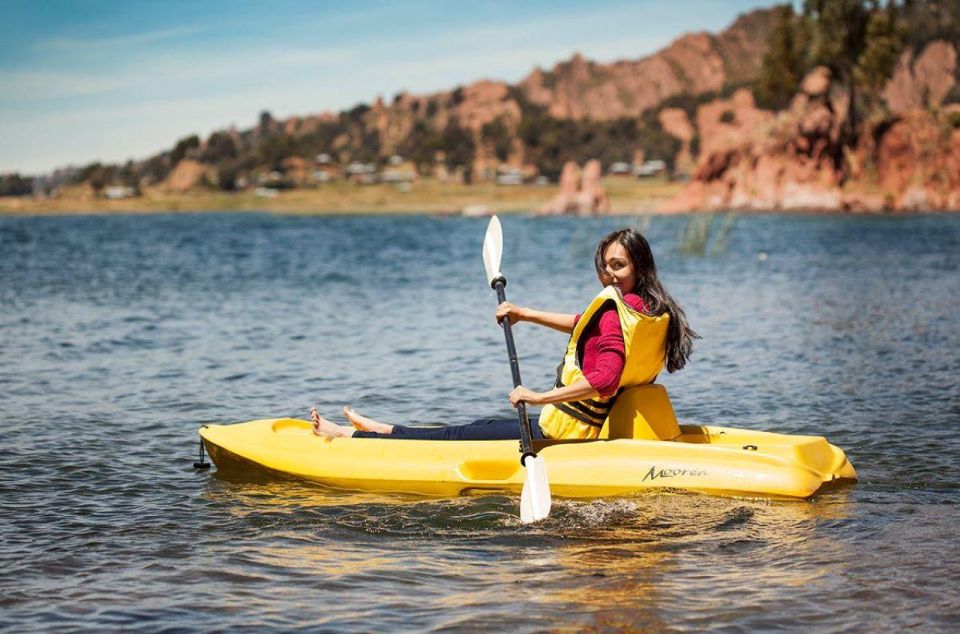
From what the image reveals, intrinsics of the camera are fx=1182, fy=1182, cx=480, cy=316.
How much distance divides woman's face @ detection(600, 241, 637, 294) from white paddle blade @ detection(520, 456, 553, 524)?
104cm

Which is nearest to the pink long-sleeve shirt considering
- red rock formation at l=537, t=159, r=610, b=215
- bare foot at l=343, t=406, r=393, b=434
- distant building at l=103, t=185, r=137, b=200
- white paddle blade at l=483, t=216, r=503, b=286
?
white paddle blade at l=483, t=216, r=503, b=286

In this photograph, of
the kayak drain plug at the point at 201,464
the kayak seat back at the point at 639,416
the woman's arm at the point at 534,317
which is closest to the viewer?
the woman's arm at the point at 534,317

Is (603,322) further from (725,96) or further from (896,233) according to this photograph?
(725,96)

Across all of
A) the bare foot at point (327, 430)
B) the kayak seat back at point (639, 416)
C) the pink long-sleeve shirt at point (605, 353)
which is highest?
the pink long-sleeve shirt at point (605, 353)

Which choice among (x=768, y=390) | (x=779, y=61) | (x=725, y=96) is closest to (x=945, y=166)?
(x=779, y=61)

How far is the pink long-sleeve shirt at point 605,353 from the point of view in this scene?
5949 millimetres

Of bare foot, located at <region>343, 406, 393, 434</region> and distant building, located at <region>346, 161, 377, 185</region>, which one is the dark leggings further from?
Answer: distant building, located at <region>346, 161, 377, 185</region>

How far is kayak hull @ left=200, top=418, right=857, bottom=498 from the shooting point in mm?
6336

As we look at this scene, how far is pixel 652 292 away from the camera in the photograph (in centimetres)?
616

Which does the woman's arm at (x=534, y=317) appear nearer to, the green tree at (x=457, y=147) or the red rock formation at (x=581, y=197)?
the red rock formation at (x=581, y=197)

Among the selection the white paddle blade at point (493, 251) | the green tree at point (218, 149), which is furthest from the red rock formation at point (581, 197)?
the green tree at point (218, 149)

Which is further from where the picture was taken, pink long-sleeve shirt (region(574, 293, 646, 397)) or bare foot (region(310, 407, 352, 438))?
bare foot (region(310, 407, 352, 438))

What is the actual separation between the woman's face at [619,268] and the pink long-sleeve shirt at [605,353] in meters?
0.13

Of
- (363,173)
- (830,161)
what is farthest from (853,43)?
(363,173)
